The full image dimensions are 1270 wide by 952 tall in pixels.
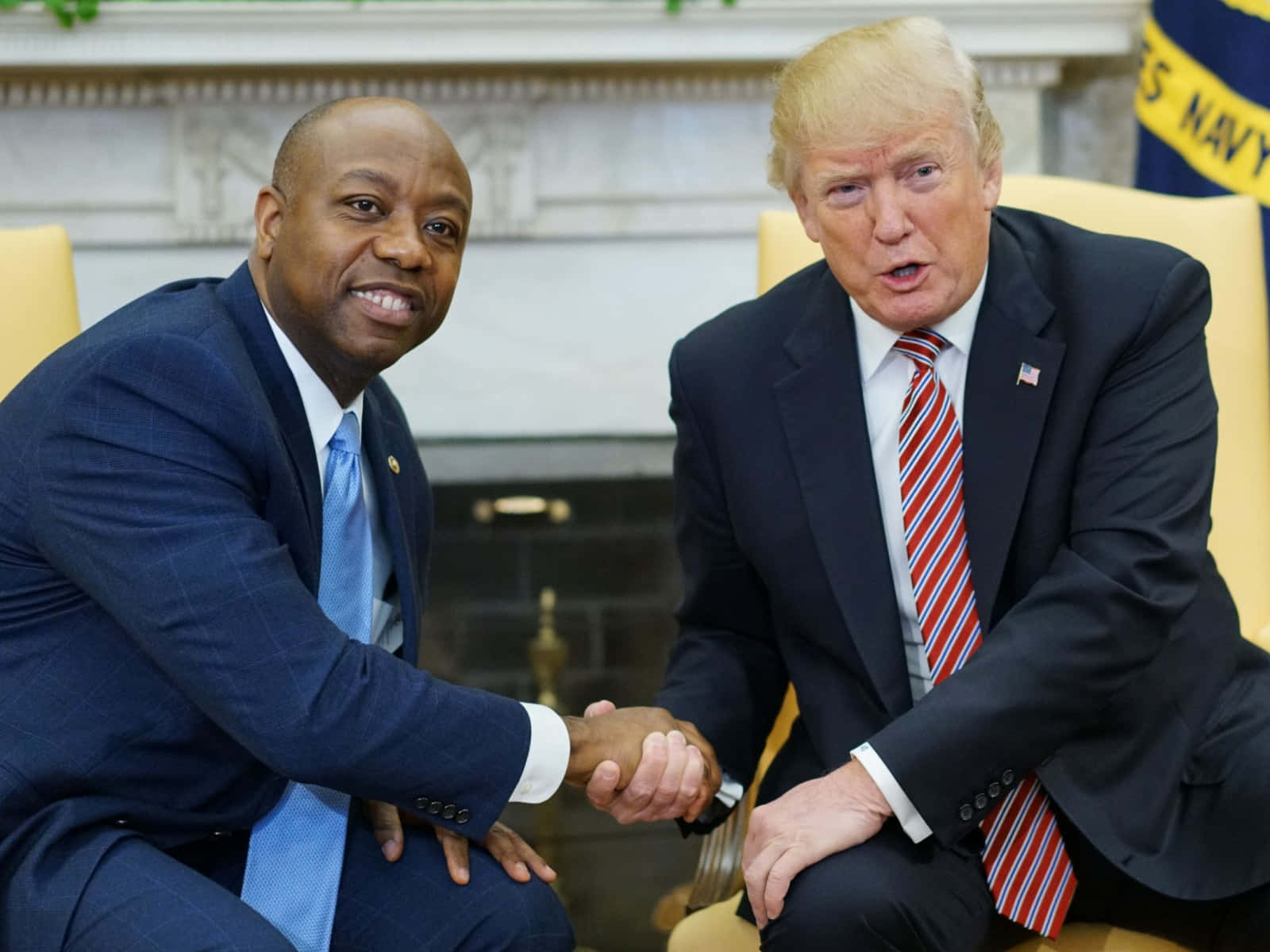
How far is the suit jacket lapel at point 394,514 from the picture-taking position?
176 cm

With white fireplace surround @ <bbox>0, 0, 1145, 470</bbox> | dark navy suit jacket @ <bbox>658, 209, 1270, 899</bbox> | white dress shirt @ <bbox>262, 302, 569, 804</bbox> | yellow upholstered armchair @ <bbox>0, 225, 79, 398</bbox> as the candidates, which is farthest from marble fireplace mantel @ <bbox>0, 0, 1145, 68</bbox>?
white dress shirt @ <bbox>262, 302, 569, 804</bbox>

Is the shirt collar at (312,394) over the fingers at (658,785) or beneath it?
over

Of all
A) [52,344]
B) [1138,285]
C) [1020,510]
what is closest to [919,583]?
[1020,510]

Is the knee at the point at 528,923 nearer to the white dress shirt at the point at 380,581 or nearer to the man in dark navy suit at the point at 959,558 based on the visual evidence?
the white dress shirt at the point at 380,581

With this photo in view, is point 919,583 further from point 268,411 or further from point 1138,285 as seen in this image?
point 268,411

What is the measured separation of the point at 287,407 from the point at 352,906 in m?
0.54

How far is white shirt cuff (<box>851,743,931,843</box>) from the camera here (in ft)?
5.07

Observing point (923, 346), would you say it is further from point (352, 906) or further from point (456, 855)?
point (352, 906)

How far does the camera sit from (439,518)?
3.92m

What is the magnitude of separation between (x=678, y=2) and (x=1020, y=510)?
2302 millimetres

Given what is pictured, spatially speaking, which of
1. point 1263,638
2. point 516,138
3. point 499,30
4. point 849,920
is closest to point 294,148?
point 849,920

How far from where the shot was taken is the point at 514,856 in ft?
5.63

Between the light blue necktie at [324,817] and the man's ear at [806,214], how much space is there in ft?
1.87

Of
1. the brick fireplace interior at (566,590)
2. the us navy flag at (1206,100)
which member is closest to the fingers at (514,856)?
the brick fireplace interior at (566,590)
